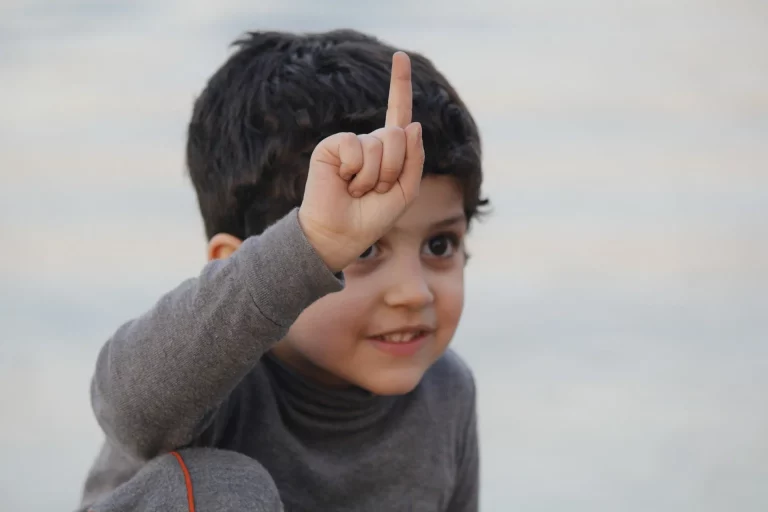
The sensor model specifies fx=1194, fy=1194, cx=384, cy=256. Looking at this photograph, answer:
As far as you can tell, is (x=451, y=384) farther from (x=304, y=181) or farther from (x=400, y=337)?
(x=304, y=181)

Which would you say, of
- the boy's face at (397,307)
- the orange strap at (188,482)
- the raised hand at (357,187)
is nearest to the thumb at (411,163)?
the raised hand at (357,187)

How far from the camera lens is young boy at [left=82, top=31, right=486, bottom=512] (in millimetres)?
870

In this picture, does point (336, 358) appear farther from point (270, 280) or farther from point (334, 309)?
point (270, 280)

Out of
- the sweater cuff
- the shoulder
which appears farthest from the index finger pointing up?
the shoulder

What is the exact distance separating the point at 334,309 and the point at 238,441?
0.16 meters

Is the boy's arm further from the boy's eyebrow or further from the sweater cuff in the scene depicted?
the boy's eyebrow

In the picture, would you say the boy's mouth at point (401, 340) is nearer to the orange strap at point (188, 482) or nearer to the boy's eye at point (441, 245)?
the boy's eye at point (441, 245)

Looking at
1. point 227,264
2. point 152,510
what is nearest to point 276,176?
point 227,264

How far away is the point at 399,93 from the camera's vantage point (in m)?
0.88

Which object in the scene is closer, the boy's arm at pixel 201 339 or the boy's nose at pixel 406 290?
the boy's arm at pixel 201 339

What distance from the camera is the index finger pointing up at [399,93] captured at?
0.88 meters

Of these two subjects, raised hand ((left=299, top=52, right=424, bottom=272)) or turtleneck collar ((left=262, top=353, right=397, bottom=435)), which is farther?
turtleneck collar ((left=262, top=353, right=397, bottom=435))

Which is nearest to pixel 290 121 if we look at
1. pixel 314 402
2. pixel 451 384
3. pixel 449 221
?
pixel 449 221

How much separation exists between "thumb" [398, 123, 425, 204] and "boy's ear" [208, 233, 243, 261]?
0.94 ft
